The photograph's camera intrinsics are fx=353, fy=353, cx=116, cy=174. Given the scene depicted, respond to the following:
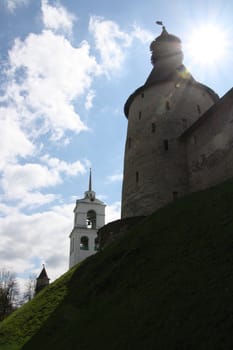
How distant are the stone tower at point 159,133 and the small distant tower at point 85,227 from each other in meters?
19.8

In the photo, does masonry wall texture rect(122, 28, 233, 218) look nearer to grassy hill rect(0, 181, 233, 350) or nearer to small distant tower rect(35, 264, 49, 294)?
grassy hill rect(0, 181, 233, 350)

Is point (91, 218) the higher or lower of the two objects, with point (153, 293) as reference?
higher

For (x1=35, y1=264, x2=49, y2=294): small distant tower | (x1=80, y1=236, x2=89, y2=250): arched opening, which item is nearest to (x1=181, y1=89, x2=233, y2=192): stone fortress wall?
(x1=80, y1=236, x2=89, y2=250): arched opening

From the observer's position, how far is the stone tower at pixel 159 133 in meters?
22.0

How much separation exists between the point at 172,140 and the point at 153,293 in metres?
15.1

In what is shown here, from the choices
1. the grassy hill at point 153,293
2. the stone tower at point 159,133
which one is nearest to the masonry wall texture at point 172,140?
the stone tower at point 159,133

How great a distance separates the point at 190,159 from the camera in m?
22.1

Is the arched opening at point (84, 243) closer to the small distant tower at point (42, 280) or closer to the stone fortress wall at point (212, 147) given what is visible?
the small distant tower at point (42, 280)

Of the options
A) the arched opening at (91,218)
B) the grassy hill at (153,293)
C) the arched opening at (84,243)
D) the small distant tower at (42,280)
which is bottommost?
the grassy hill at (153,293)

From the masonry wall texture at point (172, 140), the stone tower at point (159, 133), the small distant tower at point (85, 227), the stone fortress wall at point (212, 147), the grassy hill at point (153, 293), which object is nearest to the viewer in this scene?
the grassy hill at point (153, 293)

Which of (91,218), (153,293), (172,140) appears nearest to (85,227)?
(91,218)

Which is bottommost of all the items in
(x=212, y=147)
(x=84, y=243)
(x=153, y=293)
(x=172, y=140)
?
(x=153, y=293)

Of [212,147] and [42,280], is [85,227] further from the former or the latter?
[212,147]

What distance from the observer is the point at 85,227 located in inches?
1761
